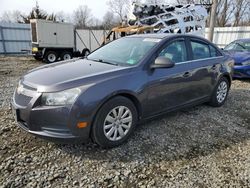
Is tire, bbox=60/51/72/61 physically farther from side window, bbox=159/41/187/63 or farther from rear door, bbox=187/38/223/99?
side window, bbox=159/41/187/63

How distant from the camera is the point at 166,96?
11.1 feet

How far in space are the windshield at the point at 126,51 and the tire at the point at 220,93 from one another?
195 centimetres

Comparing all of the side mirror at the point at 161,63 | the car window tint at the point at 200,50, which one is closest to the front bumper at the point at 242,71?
the car window tint at the point at 200,50

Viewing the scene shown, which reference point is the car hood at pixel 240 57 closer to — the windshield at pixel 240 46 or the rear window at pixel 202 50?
the windshield at pixel 240 46

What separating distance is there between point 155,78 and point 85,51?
11.8 m

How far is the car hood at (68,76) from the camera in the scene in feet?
8.25

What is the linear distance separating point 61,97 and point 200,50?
2.91m

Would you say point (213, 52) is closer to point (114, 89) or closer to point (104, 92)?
point (114, 89)

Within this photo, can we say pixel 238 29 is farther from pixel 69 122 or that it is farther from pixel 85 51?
pixel 69 122

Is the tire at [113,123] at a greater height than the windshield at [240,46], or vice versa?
the windshield at [240,46]

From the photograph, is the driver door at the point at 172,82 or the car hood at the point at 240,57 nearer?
the driver door at the point at 172,82

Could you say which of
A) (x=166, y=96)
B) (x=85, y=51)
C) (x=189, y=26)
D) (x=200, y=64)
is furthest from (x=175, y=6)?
(x=166, y=96)

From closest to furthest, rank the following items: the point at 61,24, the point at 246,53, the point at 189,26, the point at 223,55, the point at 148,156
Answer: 1. the point at 148,156
2. the point at 223,55
3. the point at 246,53
4. the point at 189,26
5. the point at 61,24

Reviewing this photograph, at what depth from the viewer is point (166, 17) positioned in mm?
11273
